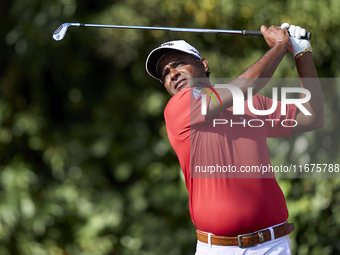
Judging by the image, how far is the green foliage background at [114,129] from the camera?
3529 millimetres

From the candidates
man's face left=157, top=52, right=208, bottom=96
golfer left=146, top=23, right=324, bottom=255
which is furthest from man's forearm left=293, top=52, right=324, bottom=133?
man's face left=157, top=52, right=208, bottom=96

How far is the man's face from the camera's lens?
2088 millimetres

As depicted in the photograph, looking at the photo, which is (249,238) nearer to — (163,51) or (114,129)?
(163,51)

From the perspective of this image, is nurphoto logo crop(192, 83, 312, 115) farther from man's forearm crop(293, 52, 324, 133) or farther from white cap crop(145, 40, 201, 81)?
white cap crop(145, 40, 201, 81)

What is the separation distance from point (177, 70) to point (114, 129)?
1.71 m

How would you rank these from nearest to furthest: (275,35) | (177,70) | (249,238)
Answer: (249,238) → (275,35) → (177,70)

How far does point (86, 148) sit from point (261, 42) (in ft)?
5.64

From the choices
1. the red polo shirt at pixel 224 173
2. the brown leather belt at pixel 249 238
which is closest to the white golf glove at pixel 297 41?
the red polo shirt at pixel 224 173

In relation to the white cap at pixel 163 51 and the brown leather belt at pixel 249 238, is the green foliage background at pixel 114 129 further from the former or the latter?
the brown leather belt at pixel 249 238

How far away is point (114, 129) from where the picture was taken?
3.72 m

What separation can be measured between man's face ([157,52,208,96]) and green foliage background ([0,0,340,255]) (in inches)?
53.9

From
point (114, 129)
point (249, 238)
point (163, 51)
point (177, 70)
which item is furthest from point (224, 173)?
point (114, 129)

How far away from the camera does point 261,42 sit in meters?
3.58

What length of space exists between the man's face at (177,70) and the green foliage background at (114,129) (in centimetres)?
137
